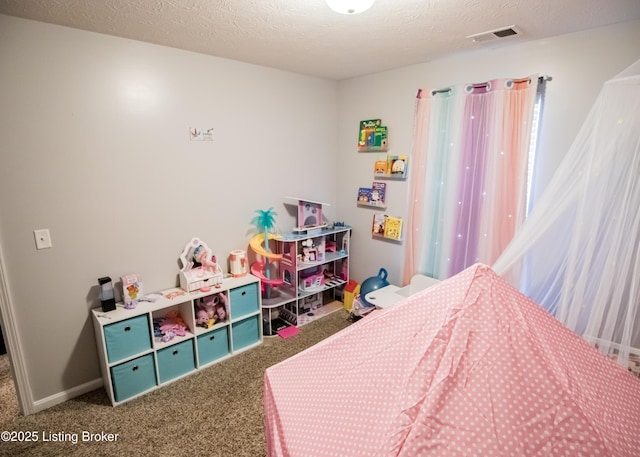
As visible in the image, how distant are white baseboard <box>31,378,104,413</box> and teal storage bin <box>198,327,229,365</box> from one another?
706 mm

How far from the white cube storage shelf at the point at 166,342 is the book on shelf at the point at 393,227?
1.37 meters

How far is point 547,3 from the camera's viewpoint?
169cm

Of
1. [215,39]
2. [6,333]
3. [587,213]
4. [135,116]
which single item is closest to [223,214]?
[135,116]

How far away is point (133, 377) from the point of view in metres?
2.27

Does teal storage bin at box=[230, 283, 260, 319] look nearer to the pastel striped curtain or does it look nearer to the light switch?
the light switch

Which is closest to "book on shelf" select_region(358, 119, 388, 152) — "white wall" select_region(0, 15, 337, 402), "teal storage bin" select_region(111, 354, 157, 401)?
"white wall" select_region(0, 15, 337, 402)

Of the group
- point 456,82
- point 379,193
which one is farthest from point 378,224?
point 456,82

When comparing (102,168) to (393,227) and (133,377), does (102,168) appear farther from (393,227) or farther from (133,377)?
(393,227)

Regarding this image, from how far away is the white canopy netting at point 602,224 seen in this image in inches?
58.5

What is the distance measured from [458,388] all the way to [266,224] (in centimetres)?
240

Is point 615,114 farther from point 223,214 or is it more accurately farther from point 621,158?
point 223,214

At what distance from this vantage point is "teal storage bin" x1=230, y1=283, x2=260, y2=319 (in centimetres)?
273

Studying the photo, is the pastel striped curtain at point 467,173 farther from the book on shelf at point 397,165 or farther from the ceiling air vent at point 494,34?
the ceiling air vent at point 494,34

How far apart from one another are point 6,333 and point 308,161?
2.67 meters
